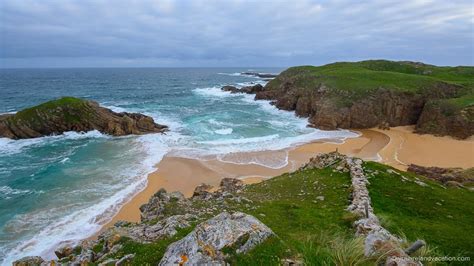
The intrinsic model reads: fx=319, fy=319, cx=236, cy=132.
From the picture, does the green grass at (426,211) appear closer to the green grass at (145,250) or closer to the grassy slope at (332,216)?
the grassy slope at (332,216)

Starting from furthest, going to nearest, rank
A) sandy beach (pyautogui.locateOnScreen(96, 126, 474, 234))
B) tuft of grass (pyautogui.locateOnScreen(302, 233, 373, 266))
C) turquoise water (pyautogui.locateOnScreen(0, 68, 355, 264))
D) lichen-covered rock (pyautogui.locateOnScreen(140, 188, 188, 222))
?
sandy beach (pyautogui.locateOnScreen(96, 126, 474, 234)) → turquoise water (pyautogui.locateOnScreen(0, 68, 355, 264)) → lichen-covered rock (pyautogui.locateOnScreen(140, 188, 188, 222)) → tuft of grass (pyautogui.locateOnScreen(302, 233, 373, 266))

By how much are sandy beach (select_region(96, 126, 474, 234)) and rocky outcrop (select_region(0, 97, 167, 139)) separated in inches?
676

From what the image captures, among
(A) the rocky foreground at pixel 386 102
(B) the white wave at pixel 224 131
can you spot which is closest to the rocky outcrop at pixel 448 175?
(A) the rocky foreground at pixel 386 102

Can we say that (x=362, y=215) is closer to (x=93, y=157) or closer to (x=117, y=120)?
(x=93, y=157)

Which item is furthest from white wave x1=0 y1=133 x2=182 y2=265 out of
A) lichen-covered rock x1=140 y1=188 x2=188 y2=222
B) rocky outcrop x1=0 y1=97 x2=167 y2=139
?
rocky outcrop x1=0 y1=97 x2=167 y2=139

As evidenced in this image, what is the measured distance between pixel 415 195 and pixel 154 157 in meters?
30.2

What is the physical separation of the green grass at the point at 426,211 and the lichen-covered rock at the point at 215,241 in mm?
5487

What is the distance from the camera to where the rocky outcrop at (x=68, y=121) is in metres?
52.0

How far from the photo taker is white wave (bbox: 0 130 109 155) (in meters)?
45.1

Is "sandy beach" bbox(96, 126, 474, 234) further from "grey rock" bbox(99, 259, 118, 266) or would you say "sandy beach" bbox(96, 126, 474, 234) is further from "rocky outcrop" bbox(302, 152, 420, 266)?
"grey rock" bbox(99, 259, 118, 266)

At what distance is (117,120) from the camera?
55.5 m

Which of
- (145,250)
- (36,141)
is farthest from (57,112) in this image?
(145,250)

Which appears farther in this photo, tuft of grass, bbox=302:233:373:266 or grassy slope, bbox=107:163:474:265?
grassy slope, bbox=107:163:474:265

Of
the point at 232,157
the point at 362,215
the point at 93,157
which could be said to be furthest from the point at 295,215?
the point at 93,157
